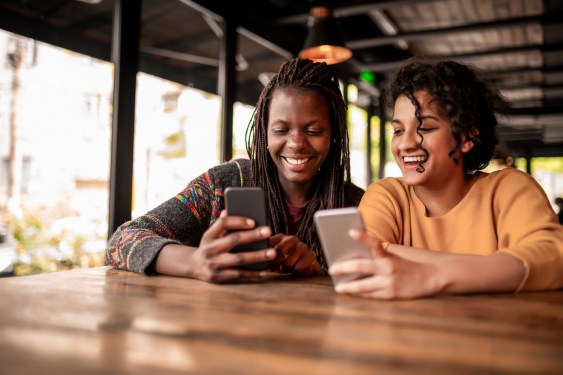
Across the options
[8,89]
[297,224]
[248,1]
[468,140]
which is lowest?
[297,224]

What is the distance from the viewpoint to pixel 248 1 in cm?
435

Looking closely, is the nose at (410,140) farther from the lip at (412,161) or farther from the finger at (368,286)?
the finger at (368,286)

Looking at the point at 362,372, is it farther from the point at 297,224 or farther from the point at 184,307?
the point at 297,224

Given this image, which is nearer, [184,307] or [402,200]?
[184,307]

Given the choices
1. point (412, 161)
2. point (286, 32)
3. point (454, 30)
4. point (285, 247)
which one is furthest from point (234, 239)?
point (454, 30)

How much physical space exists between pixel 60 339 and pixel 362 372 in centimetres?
42

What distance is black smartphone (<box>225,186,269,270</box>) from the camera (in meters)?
1.17

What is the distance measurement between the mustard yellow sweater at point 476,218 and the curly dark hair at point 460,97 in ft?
0.42

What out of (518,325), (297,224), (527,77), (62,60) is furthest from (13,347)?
(527,77)

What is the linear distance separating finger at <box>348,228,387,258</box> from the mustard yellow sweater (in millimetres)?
432

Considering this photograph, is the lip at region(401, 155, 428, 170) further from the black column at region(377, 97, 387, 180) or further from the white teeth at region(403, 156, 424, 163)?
the black column at region(377, 97, 387, 180)

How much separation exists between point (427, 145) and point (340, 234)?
645mm

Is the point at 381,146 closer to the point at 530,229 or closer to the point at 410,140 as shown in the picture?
the point at 410,140

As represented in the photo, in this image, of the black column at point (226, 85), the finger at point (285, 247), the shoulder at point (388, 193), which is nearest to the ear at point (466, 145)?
the shoulder at point (388, 193)
